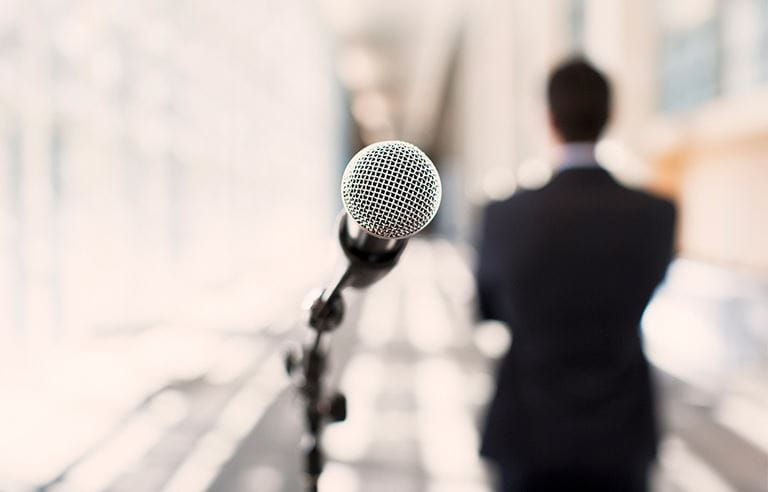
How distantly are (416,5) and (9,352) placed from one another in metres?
11.4

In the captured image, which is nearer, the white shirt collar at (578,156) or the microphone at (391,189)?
the microphone at (391,189)

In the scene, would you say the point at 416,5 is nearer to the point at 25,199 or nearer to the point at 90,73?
the point at 90,73

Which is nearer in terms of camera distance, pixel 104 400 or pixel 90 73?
pixel 104 400

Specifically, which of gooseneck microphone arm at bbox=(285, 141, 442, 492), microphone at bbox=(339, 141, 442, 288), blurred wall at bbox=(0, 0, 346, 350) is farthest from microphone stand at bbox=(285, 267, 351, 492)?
blurred wall at bbox=(0, 0, 346, 350)

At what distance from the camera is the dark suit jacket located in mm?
1215

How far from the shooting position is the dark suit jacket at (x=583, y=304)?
3.99ft

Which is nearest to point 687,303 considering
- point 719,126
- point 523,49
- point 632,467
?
point 719,126

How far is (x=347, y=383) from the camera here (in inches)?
164

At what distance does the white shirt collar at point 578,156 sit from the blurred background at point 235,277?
0.54ft

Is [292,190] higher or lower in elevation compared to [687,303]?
lower

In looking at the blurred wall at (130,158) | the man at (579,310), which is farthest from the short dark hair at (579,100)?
the blurred wall at (130,158)

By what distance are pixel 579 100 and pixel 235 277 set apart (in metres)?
6.60

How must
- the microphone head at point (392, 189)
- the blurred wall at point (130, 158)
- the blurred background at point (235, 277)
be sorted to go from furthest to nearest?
the blurred wall at point (130, 158) < the blurred background at point (235, 277) < the microphone head at point (392, 189)

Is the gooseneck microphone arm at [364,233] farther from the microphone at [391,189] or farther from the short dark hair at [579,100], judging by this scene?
the short dark hair at [579,100]
